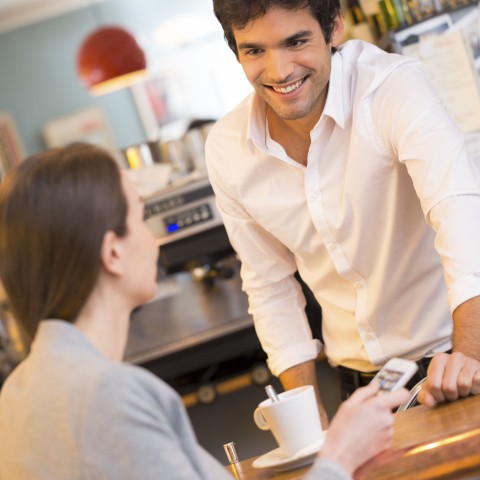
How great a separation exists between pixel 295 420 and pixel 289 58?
0.81 m

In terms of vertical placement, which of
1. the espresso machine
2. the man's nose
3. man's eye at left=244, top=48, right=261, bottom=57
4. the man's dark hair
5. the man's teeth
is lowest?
the espresso machine

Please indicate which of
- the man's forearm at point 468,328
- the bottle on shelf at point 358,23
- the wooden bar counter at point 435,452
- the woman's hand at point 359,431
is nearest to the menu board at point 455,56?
the bottle on shelf at point 358,23

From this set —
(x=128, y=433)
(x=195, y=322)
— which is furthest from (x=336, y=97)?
→ (x=195, y=322)

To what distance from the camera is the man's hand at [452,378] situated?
Result: 4.60 feet

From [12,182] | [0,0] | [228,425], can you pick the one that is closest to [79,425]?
[12,182]

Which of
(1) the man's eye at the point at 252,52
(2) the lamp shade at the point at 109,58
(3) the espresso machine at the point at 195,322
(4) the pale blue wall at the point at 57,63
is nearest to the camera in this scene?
(1) the man's eye at the point at 252,52

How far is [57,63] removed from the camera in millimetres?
8609

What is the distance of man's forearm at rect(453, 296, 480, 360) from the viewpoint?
58.5 inches

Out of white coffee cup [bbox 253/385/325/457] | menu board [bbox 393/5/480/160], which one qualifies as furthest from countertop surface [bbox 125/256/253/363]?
white coffee cup [bbox 253/385/325/457]

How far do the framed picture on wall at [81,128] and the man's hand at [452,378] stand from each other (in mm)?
7461

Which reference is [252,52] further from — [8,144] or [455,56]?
[8,144]

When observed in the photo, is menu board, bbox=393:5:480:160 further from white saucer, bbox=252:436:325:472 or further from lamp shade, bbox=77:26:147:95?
lamp shade, bbox=77:26:147:95

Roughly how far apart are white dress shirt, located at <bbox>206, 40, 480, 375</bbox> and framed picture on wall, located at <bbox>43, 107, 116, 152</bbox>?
6.74 metres

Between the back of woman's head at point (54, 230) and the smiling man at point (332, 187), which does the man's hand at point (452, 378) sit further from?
the back of woman's head at point (54, 230)
